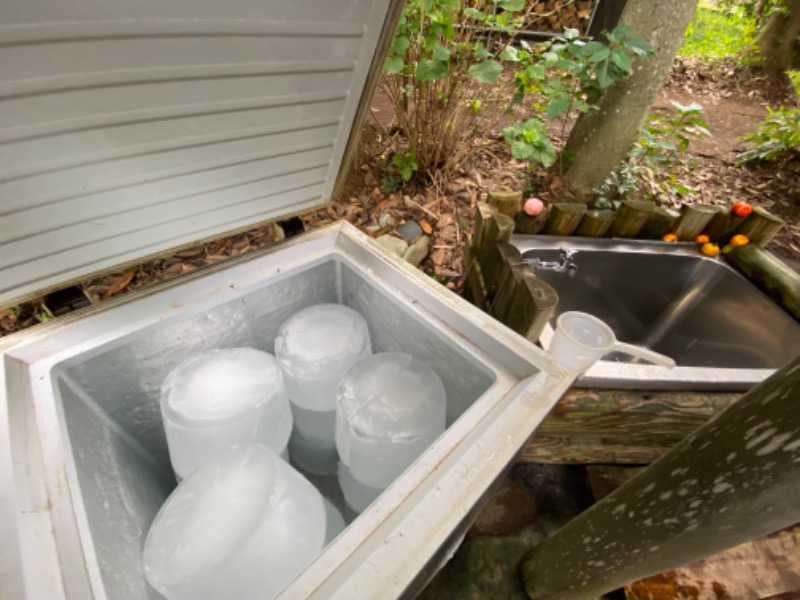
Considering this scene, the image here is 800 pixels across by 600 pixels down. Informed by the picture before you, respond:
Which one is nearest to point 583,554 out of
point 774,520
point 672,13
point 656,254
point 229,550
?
point 774,520

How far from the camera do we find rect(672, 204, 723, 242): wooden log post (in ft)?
7.82

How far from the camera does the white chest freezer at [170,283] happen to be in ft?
2.10

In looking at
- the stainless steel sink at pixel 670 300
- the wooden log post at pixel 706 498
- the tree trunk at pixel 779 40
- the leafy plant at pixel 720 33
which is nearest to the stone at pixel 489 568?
the wooden log post at pixel 706 498

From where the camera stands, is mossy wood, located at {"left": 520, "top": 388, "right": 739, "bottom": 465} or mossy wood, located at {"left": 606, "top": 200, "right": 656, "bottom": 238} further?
mossy wood, located at {"left": 606, "top": 200, "right": 656, "bottom": 238}

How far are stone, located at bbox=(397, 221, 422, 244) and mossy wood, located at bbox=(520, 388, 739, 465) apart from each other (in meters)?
1.42

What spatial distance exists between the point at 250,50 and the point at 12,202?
1.98 feet

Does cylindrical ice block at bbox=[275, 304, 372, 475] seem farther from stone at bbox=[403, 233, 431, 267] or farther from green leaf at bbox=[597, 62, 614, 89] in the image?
green leaf at bbox=[597, 62, 614, 89]

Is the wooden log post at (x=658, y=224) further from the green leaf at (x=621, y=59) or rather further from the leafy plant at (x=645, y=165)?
the green leaf at (x=621, y=59)

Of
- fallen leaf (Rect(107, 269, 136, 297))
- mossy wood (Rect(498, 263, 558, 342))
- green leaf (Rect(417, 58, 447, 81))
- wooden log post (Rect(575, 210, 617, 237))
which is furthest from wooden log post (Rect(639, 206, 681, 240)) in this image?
fallen leaf (Rect(107, 269, 136, 297))

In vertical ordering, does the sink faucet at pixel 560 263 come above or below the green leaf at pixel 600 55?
below

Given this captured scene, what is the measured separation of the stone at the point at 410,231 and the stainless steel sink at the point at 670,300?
68 cm

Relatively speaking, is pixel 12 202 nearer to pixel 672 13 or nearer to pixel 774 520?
pixel 774 520

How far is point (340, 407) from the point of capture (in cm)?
109

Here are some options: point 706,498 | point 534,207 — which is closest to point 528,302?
point 534,207
